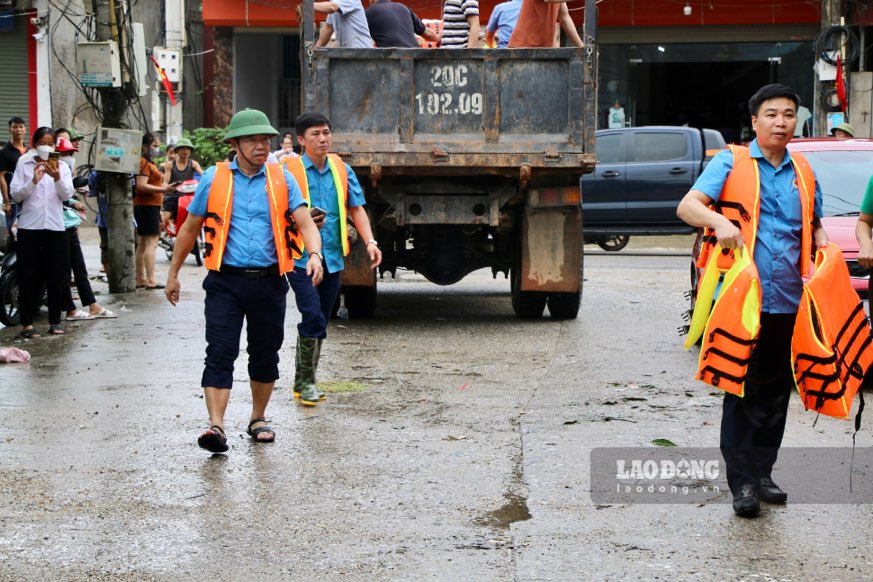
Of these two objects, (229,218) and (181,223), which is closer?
(229,218)

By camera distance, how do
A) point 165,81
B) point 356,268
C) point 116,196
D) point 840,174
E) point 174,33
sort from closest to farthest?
point 840,174 → point 356,268 → point 116,196 → point 165,81 → point 174,33

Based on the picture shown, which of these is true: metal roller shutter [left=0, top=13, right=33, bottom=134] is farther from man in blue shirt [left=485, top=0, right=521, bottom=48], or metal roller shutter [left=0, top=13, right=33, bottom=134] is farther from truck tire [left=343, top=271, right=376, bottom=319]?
man in blue shirt [left=485, top=0, right=521, bottom=48]

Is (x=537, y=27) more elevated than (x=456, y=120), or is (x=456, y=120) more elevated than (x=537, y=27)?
(x=537, y=27)

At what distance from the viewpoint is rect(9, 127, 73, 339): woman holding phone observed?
36.3 ft

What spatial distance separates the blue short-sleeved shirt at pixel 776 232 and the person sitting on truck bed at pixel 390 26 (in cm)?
649

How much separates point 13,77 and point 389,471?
73.5ft

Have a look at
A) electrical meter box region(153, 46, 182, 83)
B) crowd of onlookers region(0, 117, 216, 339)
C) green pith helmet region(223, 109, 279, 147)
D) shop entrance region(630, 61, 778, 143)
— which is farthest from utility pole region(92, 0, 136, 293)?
shop entrance region(630, 61, 778, 143)

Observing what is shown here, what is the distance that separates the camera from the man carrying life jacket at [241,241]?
6867mm

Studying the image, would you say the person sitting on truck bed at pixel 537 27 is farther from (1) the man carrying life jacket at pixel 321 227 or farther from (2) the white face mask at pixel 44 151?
(2) the white face mask at pixel 44 151

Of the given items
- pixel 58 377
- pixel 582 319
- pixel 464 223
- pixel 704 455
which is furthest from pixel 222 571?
pixel 582 319

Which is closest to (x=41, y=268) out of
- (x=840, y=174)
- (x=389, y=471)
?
(x=389, y=471)

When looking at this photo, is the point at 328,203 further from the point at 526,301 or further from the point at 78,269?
the point at 78,269

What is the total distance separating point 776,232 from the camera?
568 cm

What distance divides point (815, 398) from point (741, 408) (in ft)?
1.14
